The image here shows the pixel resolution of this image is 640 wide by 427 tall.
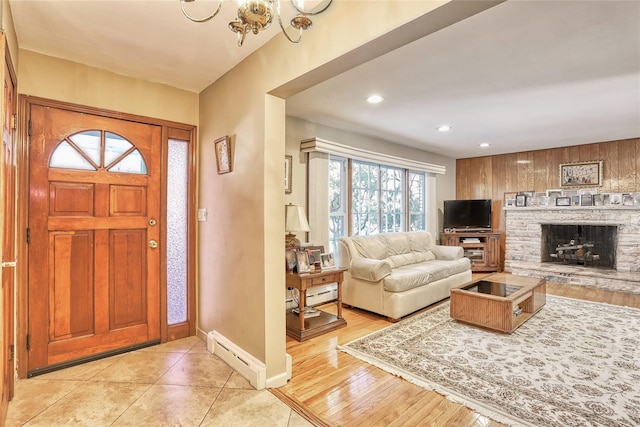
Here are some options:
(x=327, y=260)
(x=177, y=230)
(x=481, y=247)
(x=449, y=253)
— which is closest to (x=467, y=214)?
(x=481, y=247)

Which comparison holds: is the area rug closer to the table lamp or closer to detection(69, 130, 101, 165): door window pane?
the table lamp

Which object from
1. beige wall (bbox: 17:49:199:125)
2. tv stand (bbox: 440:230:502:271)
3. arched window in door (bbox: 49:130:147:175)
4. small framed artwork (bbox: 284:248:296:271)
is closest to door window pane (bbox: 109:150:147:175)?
arched window in door (bbox: 49:130:147:175)

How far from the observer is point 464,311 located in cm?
330

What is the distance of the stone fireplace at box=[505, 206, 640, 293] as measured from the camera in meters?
5.07

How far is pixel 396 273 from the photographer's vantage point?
3.74 metres

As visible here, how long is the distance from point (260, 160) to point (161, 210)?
123cm

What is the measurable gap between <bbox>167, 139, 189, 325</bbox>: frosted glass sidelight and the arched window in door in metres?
0.28

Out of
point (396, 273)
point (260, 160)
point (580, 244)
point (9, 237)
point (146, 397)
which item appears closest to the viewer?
point (9, 237)

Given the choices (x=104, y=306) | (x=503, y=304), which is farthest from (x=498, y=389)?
(x=104, y=306)

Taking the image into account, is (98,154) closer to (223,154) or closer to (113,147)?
(113,147)

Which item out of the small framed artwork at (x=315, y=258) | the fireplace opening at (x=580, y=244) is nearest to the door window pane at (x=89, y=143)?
the small framed artwork at (x=315, y=258)

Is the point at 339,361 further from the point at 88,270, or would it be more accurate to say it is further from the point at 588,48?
the point at 588,48

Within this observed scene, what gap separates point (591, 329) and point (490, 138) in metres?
2.94

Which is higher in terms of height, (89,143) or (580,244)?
(89,143)
